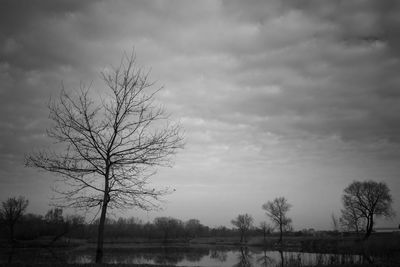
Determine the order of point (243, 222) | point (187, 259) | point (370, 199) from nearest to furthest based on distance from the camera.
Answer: point (187, 259) < point (370, 199) < point (243, 222)

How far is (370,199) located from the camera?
58094mm

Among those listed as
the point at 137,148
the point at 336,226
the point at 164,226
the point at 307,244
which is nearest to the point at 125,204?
the point at 137,148

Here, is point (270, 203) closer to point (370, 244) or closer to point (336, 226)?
point (336, 226)

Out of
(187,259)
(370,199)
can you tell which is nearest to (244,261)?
(187,259)

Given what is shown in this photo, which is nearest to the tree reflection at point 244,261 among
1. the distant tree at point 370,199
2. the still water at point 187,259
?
the still water at point 187,259

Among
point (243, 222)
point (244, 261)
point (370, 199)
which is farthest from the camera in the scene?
point (243, 222)

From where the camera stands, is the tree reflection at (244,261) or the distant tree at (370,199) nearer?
the tree reflection at (244,261)

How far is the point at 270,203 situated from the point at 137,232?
180 ft

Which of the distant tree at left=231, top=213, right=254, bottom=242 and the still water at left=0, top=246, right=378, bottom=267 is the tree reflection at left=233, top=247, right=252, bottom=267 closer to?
the still water at left=0, top=246, right=378, bottom=267

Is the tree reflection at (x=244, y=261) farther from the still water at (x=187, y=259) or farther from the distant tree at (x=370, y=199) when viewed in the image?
the distant tree at (x=370, y=199)

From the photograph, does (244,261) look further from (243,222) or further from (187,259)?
Result: (243,222)

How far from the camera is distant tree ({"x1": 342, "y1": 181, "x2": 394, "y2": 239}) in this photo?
57.3 m

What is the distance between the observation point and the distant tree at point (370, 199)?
57.3 m

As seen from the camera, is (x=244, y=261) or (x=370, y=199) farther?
(x=370, y=199)
